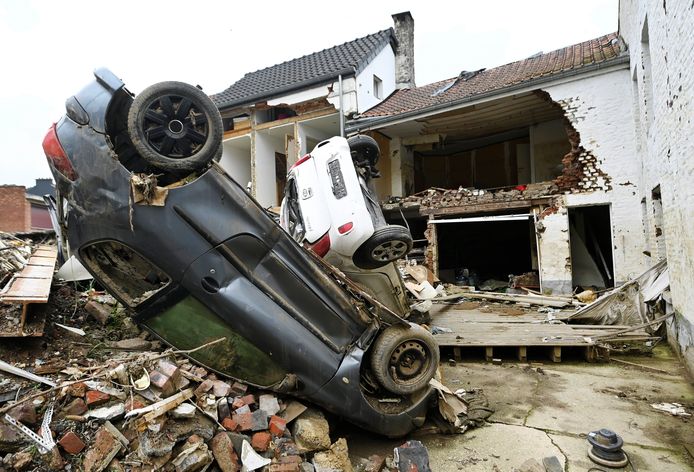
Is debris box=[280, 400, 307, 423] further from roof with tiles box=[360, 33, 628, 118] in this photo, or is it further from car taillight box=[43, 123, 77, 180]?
roof with tiles box=[360, 33, 628, 118]

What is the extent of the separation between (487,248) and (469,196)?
4687mm

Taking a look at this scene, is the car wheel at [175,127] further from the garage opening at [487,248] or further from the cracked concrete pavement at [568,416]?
the garage opening at [487,248]

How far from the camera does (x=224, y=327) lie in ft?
8.45

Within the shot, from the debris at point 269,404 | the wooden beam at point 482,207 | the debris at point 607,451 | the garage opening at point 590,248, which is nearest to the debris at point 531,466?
the debris at point 607,451

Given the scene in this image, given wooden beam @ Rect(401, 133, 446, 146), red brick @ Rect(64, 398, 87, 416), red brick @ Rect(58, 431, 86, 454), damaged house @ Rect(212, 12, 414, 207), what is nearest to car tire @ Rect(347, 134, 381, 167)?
red brick @ Rect(64, 398, 87, 416)

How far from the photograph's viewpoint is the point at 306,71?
49.8 feet

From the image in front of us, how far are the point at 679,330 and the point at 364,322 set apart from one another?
446 centimetres

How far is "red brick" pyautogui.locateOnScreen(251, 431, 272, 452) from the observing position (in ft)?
7.68

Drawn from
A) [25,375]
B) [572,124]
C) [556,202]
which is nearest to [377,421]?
[25,375]

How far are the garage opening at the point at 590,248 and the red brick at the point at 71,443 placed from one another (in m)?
11.7

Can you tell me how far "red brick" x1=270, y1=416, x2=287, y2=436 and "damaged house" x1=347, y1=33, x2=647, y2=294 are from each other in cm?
956

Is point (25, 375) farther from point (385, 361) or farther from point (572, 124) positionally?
point (572, 124)

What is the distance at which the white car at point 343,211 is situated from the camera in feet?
10.8

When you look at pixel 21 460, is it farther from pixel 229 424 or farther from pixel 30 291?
pixel 30 291
